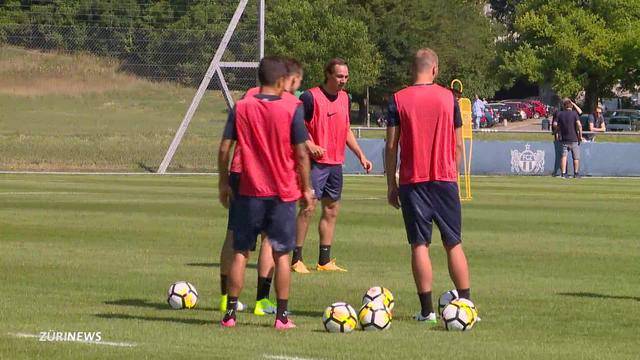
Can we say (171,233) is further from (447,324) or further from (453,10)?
(453,10)

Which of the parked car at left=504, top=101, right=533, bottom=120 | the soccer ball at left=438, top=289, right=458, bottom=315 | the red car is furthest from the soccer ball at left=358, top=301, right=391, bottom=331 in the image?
the red car

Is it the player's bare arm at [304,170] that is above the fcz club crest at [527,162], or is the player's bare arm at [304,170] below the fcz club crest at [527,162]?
above

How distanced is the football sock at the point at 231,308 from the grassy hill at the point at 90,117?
88.8 feet

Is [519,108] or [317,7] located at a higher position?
[317,7]

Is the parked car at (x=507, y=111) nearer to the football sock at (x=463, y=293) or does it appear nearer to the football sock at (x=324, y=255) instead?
the football sock at (x=324, y=255)

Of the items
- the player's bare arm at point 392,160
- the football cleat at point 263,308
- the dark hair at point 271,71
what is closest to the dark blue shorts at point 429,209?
the player's bare arm at point 392,160

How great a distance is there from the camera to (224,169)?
9.60m

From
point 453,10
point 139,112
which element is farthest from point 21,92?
point 453,10

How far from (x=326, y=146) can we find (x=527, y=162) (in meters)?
24.3

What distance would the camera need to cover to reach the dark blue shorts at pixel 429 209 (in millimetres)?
10078

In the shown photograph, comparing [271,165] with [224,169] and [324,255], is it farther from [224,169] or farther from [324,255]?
[324,255]

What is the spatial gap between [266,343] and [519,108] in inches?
3403

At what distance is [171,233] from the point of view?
17.6 metres

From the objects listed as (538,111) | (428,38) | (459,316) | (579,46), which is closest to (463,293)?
(459,316)
